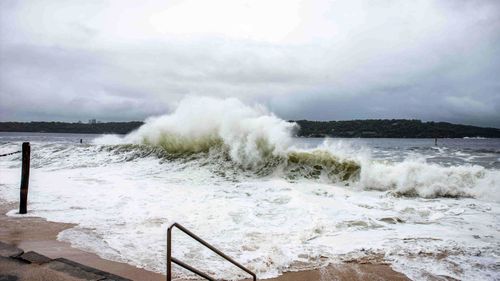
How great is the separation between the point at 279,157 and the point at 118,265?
1193cm

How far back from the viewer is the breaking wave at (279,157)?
1296 cm

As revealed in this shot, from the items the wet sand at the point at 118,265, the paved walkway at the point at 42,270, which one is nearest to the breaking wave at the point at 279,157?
the wet sand at the point at 118,265

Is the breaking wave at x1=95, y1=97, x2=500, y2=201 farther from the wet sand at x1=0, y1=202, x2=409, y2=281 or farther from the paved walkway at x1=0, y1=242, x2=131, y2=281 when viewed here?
the paved walkway at x1=0, y1=242, x2=131, y2=281

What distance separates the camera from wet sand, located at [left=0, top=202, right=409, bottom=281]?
525cm

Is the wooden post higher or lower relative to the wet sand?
higher

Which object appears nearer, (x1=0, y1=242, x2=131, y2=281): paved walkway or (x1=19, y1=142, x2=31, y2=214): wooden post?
(x1=0, y1=242, x2=131, y2=281): paved walkway

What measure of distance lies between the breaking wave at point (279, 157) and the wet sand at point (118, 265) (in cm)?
767

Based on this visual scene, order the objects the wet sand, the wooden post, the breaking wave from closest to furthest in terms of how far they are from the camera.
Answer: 1. the wet sand
2. the wooden post
3. the breaking wave

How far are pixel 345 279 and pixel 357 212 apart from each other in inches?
172

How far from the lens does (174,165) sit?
17.4m

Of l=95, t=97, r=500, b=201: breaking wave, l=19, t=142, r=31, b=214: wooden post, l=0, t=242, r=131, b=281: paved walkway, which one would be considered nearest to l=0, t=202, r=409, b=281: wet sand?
l=0, t=242, r=131, b=281: paved walkway

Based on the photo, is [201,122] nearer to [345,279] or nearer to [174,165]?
[174,165]

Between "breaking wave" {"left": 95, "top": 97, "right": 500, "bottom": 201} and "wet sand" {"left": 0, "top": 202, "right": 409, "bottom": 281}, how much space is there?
7.67m

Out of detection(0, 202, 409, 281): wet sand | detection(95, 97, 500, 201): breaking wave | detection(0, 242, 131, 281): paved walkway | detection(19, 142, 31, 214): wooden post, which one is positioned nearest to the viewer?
detection(0, 242, 131, 281): paved walkway
